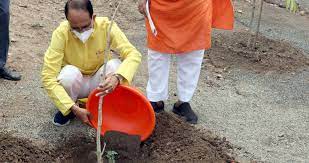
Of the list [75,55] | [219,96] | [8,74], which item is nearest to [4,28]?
[8,74]

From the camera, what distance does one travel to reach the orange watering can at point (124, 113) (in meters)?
3.44

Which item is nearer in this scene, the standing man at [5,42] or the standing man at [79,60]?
the standing man at [79,60]

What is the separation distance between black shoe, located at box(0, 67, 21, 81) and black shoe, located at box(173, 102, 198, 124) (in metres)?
1.38

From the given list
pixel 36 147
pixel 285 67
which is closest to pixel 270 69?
pixel 285 67

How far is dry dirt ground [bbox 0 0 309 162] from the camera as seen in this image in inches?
139

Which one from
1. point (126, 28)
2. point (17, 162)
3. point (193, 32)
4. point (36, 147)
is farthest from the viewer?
point (126, 28)

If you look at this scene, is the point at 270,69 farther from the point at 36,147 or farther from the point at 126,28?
the point at 36,147

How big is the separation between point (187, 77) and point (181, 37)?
34 cm

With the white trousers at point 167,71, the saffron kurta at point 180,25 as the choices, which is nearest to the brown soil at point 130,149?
the white trousers at point 167,71

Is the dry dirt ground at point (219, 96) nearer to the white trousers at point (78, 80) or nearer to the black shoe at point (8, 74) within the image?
the black shoe at point (8, 74)

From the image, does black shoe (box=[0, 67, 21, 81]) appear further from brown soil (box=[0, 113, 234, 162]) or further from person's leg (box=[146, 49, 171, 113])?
person's leg (box=[146, 49, 171, 113])

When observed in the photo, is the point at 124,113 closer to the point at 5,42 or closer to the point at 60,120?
the point at 60,120

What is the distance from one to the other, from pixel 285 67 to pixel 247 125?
141 cm

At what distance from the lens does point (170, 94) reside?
4.36 metres
